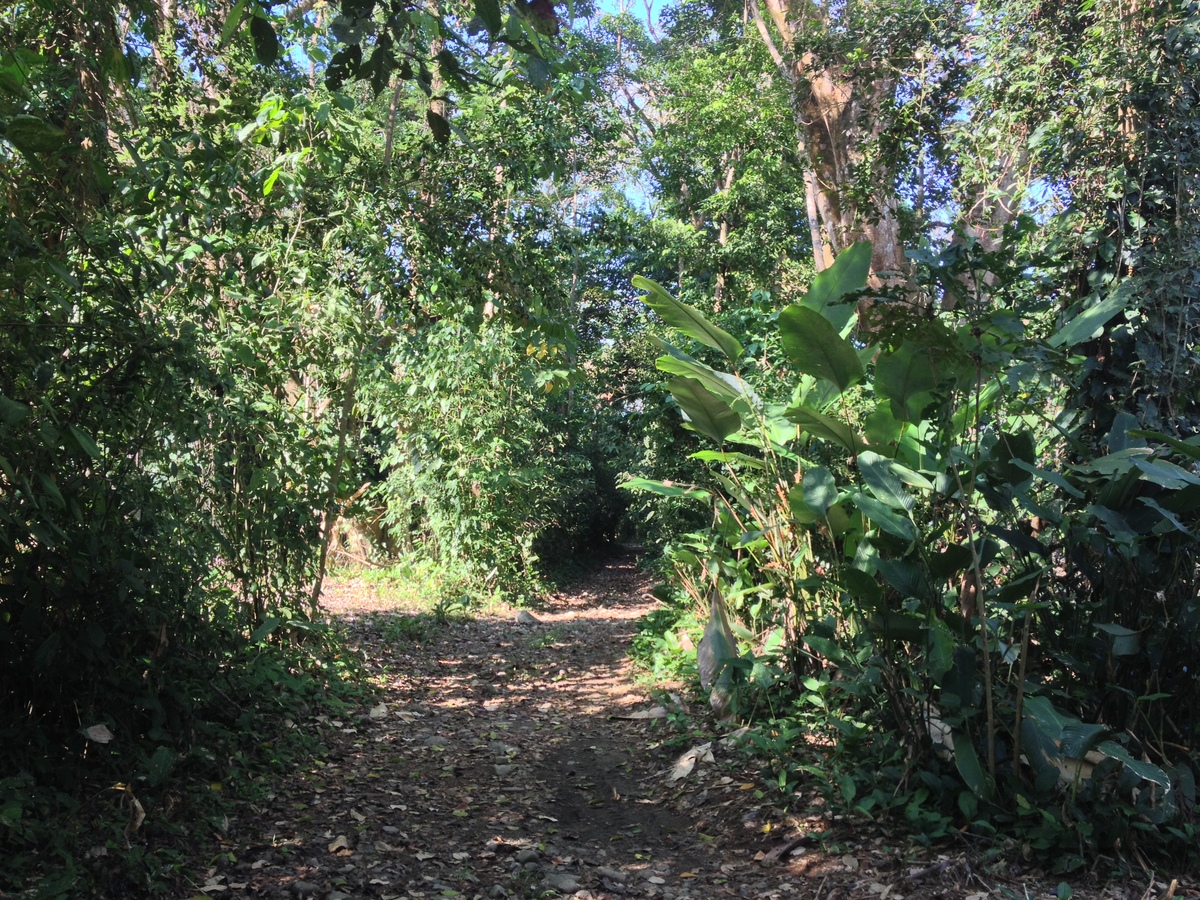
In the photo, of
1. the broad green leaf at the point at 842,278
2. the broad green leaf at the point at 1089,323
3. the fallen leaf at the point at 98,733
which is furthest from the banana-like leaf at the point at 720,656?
the fallen leaf at the point at 98,733

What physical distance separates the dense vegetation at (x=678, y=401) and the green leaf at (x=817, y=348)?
0.05 feet

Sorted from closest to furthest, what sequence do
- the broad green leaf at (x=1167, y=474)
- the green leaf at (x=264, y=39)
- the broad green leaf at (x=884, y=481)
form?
the green leaf at (x=264, y=39), the broad green leaf at (x=1167, y=474), the broad green leaf at (x=884, y=481)

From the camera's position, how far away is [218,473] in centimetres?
412

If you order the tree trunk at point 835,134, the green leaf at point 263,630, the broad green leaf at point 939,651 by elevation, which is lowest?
the green leaf at point 263,630

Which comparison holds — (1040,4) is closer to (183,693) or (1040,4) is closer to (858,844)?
(858,844)

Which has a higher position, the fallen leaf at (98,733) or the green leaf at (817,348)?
the green leaf at (817,348)

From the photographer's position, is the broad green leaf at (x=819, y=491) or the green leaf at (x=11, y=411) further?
the broad green leaf at (x=819, y=491)

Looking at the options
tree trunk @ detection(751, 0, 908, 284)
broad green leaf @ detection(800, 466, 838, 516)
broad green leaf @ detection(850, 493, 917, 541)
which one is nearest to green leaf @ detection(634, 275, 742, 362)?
broad green leaf @ detection(800, 466, 838, 516)

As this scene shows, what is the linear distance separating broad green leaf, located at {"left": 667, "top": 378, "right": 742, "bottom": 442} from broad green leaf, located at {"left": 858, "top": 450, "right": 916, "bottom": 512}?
1.11 meters

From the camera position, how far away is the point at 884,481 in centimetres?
349

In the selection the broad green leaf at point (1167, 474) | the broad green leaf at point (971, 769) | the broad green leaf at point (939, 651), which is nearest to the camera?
the broad green leaf at point (1167, 474)

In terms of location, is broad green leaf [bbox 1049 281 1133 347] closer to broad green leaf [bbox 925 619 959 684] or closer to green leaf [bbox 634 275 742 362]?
broad green leaf [bbox 925 619 959 684]

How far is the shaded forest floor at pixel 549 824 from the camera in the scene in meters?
3.05

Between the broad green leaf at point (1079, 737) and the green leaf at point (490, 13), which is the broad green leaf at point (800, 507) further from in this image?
the green leaf at point (490, 13)
